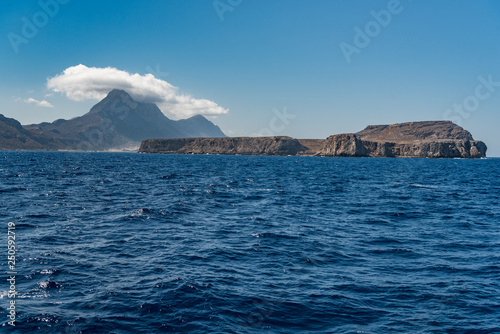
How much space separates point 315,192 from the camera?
48.2m

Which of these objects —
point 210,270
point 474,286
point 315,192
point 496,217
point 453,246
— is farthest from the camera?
point 315,192

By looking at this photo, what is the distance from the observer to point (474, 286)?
14734 millimetres

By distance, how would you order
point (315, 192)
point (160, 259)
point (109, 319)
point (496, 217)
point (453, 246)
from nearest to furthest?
point (109, 319) < point (160, 259) < point (453, 246) < point (496, 217) < point (315, 192)

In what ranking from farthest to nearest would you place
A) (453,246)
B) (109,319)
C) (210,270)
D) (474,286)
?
(453,246) < (210,270) < (474,286) < (109,319)

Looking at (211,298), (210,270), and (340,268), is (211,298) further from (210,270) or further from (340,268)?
(340,268)

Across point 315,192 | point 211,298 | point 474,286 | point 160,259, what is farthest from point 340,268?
point 315,192

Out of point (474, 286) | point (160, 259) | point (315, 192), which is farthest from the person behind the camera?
point (315, 192)

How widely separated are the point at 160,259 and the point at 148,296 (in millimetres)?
4662

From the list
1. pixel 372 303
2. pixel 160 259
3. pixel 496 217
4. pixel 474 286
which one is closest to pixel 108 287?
pixel 160 259

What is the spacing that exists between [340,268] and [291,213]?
1475 centimetres

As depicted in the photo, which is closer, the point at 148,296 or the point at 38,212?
the point at 148,296

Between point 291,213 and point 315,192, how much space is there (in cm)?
1766

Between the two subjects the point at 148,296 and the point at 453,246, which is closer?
the point at 148,296

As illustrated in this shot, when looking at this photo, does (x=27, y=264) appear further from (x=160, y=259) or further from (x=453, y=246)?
(x=453, y=246)
